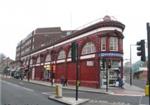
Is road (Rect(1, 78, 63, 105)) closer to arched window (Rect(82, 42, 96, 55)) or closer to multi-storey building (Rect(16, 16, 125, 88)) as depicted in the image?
multi-storey building (Rect(16, 16, 125, 88))

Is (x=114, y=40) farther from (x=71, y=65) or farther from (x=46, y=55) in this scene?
(x=46, y=55)

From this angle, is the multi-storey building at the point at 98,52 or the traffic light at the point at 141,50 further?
the multi-storey building at the point at 98,52

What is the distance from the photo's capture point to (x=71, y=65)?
65812 millimetres

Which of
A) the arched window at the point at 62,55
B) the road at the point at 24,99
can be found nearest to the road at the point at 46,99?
the road at the point at 24,99

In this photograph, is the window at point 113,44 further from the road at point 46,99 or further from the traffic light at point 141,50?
the traffic light at point 141,50

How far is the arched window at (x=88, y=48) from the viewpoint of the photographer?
57.5 meters

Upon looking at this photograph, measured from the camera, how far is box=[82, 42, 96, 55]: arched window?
5754cm

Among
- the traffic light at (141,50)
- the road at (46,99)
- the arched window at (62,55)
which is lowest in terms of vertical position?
the road at (46,99)

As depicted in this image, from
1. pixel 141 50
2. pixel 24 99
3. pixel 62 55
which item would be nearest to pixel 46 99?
pixel 24 99

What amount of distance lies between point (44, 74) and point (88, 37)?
30.6 meters

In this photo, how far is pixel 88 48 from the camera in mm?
59031

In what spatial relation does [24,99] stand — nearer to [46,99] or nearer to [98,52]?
[46,99]

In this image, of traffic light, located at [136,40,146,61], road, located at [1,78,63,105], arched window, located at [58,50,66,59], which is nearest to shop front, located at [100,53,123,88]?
arched window, located at [58,50,66,59]

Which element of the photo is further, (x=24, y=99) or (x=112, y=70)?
A: (x=112, y=70)
